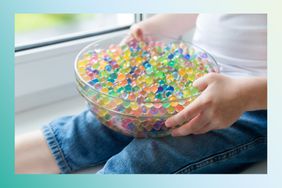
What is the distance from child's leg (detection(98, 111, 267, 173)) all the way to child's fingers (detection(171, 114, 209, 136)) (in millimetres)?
25

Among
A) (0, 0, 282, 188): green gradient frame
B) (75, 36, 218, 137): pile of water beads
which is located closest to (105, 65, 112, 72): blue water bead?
(75, 36, 218, 137): pile of water beads

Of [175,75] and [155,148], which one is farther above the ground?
[175,75]

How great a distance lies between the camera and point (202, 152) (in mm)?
697

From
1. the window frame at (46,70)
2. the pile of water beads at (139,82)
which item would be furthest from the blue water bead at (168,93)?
the window frame at (46,70)

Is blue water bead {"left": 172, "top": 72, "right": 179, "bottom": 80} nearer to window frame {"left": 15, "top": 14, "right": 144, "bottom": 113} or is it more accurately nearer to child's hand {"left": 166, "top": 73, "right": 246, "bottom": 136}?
child's hand {"left": 166, "top": 73, "right": 246, "bottom": 136}

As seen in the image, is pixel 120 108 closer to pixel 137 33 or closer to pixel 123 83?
pixel 123 83

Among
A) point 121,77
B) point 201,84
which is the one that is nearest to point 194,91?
point 201,84

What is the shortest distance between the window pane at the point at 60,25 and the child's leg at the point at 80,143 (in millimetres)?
193

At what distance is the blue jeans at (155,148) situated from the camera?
678 mm

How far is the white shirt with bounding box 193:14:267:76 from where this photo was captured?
759mm

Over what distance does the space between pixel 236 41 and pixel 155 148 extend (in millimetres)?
244

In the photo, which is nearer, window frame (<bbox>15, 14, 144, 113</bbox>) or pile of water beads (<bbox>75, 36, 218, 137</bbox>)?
pile of water beads (<bbox>75, 36, 218, 137</bbox>)
